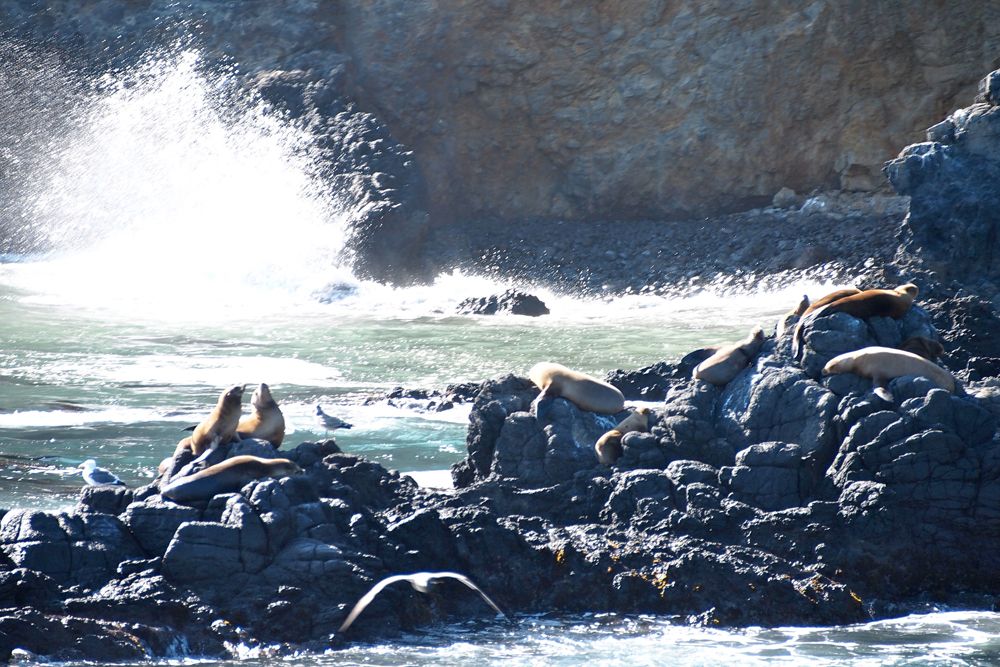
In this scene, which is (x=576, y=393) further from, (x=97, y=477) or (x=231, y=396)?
(x=97, y=477)

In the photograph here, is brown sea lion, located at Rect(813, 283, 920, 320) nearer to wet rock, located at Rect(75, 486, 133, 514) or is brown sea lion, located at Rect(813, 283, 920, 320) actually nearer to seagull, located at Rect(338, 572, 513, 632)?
seagull, located at Rect(338, 572, 513, 632)

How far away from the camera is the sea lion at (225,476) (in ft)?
38.7

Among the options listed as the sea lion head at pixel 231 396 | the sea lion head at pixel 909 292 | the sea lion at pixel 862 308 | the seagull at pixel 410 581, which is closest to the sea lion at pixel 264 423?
the sea lion head at pixel 231 396

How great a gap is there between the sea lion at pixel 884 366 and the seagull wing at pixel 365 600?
456 cm

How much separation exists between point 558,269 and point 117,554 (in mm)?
27477

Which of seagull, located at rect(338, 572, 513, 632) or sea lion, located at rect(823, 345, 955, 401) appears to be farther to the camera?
sea lion, located at rect(823, 345, 955, 401)

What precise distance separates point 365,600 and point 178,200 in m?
36.9

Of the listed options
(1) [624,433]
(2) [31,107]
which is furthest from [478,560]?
(2) [31,107]

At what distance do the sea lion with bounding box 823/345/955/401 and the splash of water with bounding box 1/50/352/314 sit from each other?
2568 centimetres

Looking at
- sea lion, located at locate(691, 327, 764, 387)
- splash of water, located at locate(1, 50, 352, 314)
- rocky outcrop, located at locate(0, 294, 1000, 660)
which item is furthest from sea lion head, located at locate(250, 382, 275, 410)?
splash of water, located at locate(1, 50, 352, 314)

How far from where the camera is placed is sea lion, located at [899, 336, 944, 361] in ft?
45.8

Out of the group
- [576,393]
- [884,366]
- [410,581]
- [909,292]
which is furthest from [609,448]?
[909,292]

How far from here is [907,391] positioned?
41.8 feet

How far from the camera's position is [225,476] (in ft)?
39.3
